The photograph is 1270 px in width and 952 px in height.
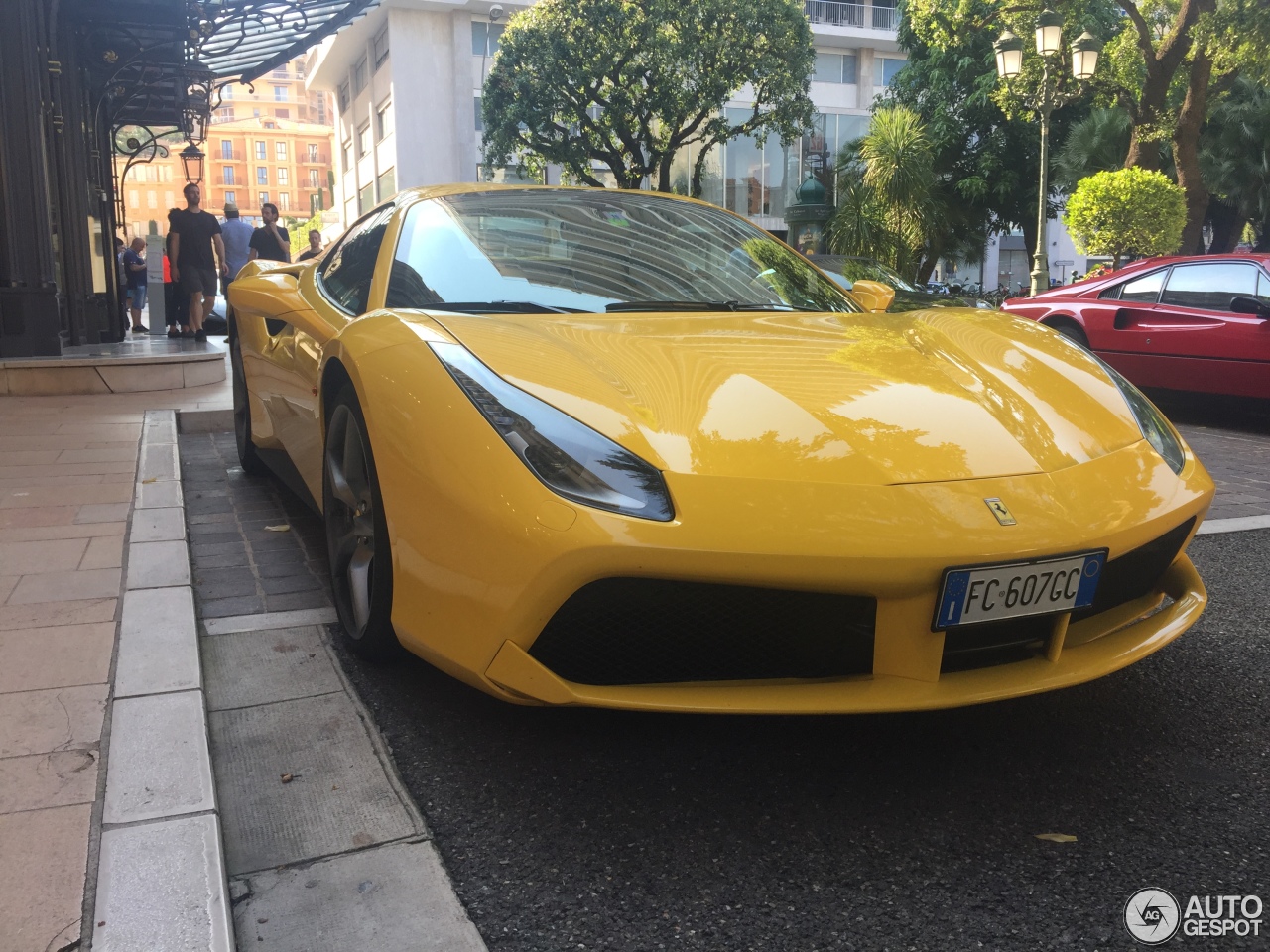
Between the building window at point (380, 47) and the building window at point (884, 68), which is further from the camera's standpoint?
the building window at point (884, 68)

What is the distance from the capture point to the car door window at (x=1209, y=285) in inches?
300

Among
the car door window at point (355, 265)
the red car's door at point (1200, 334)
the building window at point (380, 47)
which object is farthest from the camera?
the building window at point (380, 47)

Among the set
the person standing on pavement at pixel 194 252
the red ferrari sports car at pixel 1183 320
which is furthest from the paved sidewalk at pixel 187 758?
the person standing on pavement at pixel 194 252

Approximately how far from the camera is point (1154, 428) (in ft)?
8.68

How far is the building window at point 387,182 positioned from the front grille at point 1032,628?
130 feet

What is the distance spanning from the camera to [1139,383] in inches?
322

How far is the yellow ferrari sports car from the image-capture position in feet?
6.48

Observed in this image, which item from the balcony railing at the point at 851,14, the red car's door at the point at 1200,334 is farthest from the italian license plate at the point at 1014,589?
the balcony railing at the point at 851,14

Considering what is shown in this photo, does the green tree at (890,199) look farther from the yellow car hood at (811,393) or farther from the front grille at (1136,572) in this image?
the front grille at (1136,572)

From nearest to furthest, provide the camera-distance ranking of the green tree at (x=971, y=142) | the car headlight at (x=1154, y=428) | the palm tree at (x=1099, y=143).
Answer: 1. the car headlight at (x=1154, y=428)
2. the palm tree at (x=1099, y=143)
3. the green tree at (x=971, y=142)

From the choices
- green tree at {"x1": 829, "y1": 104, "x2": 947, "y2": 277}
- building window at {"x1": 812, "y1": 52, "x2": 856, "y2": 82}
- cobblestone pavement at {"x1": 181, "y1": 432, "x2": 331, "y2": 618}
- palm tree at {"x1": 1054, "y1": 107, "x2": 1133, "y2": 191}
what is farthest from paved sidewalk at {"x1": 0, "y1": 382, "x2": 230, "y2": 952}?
building window at {"x1": 812, "y1": 52, "x2": 856, "y2": 82}

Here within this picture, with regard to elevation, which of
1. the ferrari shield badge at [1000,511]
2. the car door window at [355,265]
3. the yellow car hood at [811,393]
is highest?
the car door window at [355,265]

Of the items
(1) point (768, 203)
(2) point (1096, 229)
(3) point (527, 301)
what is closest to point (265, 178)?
(1) point (768, 203)

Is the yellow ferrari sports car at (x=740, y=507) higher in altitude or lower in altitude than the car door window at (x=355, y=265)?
lower
